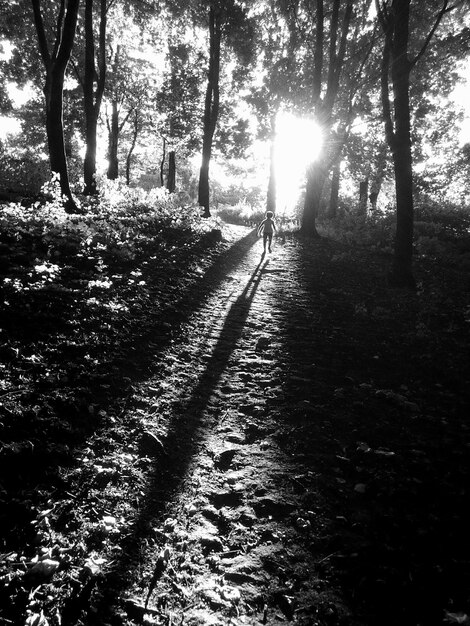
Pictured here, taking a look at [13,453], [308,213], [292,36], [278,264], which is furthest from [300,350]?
[292,36]

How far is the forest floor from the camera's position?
2258mm

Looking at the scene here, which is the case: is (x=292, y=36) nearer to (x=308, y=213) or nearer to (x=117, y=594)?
(x=308, y=213)

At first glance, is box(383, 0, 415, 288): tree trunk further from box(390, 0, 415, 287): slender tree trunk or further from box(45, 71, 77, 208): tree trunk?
box(45, 71, 77, 208): tree trunk

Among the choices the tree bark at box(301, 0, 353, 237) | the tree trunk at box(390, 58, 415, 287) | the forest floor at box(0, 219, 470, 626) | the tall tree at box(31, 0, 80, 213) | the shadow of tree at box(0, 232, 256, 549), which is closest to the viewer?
the forest floor at box(0, 219, 470, 626)

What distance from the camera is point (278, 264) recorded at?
12.5 metres

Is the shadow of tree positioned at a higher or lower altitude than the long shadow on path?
higher

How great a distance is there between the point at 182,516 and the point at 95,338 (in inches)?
120

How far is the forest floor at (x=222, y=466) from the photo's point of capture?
2.26m

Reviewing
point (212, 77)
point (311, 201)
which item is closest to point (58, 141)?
point (212, 77)

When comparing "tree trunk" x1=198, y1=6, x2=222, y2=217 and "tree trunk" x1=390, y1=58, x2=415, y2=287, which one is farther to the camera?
"tree trunk" x1=198, y1=6, x2=222, y2=217

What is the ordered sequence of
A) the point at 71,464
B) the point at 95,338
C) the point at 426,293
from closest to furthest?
the point at 71,464
the point at 95,338
the point at 426,293

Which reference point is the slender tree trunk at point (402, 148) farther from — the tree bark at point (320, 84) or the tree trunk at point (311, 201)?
the tree trunk at point (311, 201)

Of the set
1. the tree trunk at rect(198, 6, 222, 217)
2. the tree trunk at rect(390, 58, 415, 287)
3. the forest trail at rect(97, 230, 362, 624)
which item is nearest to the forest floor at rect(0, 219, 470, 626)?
the forest trail at rect(97, 230, 362, 624)

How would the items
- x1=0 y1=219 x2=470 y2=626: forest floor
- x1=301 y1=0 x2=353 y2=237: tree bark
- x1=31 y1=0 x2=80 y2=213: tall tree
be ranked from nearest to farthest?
x1=0 y1=219 x2=470 y2=626: forest floor < x1=31 y1=0 x2=80 y2=213: tall tree < x1=301 y1=0 x2=353 y2=237: tree bark
